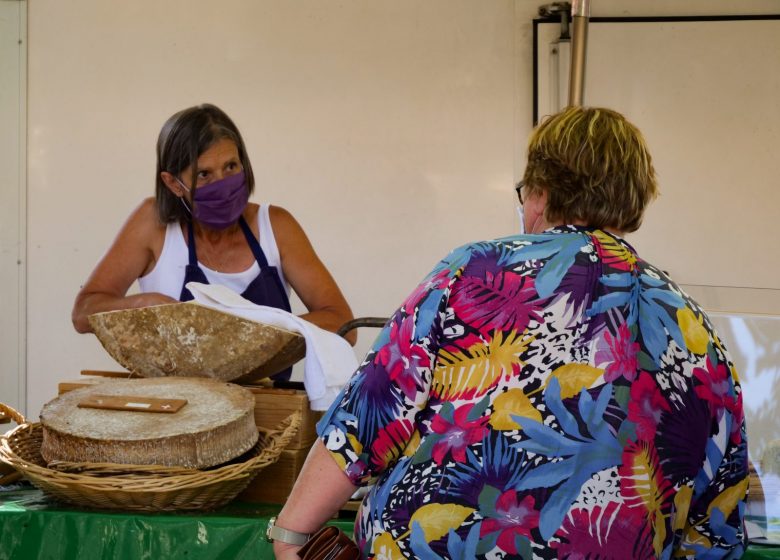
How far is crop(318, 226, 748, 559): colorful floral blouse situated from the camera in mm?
1252

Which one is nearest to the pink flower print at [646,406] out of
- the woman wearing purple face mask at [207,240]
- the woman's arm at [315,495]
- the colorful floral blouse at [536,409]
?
the colorful floral blouse at [536,409]

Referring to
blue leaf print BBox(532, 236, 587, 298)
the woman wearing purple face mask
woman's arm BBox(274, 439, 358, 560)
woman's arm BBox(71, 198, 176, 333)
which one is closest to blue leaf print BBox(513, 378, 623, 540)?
blue leaf print BBox(532, 236, 587, 298)

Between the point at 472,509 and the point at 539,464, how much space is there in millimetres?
105

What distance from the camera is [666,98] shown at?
4.24 metres

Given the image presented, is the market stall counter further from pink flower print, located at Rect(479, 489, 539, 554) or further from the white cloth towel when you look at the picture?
pink flower print, located at Rect(479, 489, 539, 554)

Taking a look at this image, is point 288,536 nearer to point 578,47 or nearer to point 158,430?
point 158,430

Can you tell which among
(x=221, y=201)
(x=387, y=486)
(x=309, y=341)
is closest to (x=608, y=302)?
(x=387, y=486)

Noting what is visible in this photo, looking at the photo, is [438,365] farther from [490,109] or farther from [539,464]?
[490,109]

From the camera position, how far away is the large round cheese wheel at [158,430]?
1711 millimetres

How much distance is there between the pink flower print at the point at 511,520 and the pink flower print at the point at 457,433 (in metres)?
0.08

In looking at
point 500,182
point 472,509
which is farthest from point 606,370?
point 500,182

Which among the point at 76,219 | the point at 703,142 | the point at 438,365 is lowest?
the point at 76,219

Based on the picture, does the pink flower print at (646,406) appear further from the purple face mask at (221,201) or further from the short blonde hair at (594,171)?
the purple face mask at (221,201)

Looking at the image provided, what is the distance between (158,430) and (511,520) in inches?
29.4
